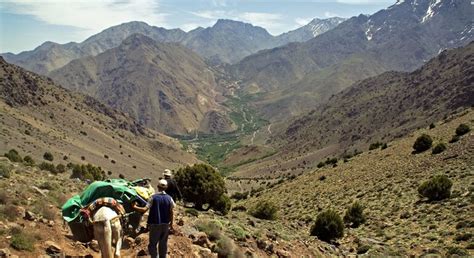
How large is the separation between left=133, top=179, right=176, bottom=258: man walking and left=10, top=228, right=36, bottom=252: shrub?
3.13 metres

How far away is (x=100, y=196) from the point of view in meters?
13.0

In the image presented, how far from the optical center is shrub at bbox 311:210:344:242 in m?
31.8

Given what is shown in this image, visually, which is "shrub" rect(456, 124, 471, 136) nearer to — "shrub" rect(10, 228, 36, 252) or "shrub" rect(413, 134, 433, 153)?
"shrub" rect(413, 134, 433, 153)

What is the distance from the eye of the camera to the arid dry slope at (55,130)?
349 feet

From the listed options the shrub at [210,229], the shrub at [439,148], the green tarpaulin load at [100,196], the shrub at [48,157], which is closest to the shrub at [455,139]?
the shrub at [439,148]

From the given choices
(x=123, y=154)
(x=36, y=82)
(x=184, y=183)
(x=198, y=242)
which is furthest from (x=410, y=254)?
(x=36, y=82)

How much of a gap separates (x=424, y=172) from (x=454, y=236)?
67.1ft

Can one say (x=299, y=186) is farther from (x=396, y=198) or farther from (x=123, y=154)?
(x=123, y=154)

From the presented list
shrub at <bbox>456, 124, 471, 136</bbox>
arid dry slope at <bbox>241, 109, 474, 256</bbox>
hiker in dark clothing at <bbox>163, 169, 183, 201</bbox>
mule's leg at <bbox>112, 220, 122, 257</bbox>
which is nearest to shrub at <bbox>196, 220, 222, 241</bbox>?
hiker in dark clothing at <bbox>163, 169, 183, 201</bbox>

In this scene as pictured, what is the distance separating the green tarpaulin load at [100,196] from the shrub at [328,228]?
69.3ft

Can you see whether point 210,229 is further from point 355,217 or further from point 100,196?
point 355,217

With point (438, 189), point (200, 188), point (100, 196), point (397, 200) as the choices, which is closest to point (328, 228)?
point (438, 189)

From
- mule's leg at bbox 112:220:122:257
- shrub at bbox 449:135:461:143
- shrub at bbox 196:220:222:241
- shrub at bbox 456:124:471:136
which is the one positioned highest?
shrub at bbox 456:124:471:136

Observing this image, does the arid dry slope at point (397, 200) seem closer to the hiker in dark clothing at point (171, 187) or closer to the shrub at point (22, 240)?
the hiker in dark clothing at point (171, 187)
